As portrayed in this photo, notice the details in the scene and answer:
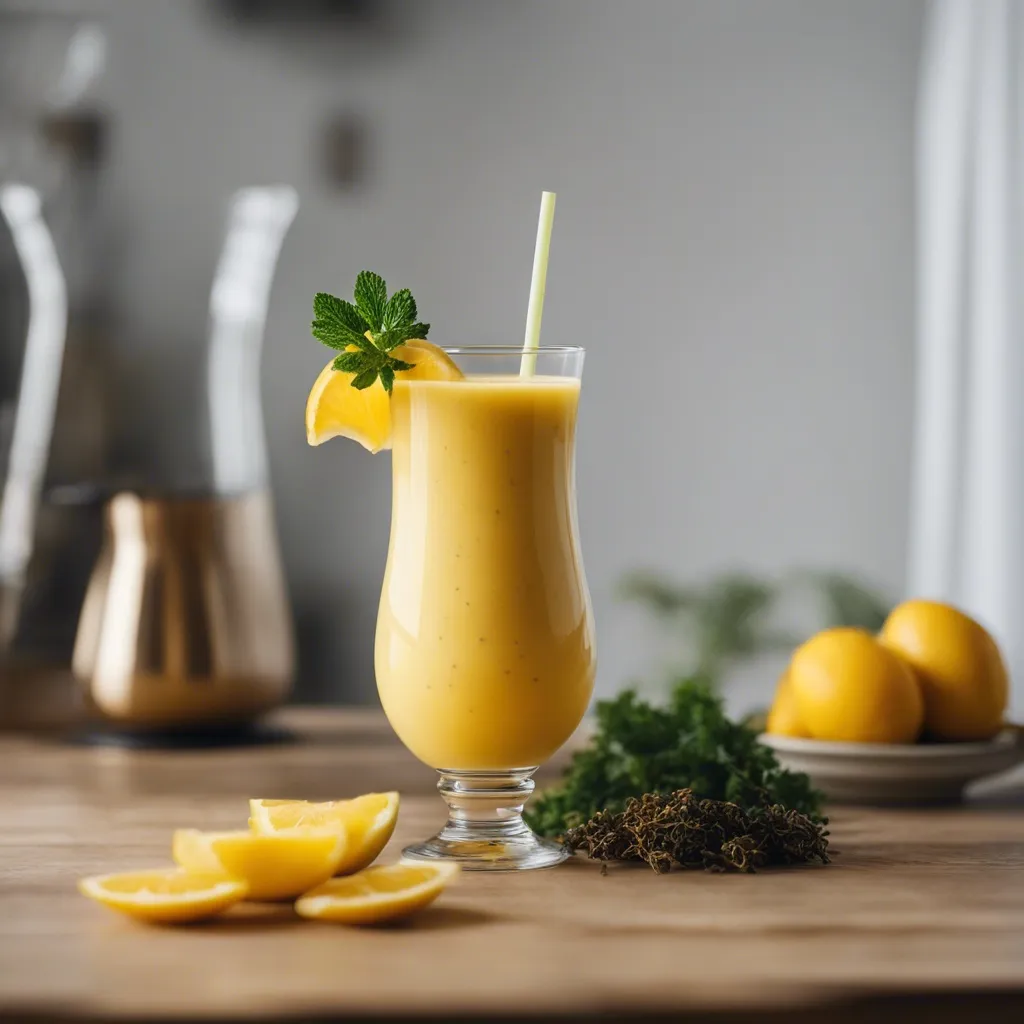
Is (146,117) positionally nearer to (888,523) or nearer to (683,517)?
(683,517)

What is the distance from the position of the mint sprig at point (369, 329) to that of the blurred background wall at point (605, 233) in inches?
70.0

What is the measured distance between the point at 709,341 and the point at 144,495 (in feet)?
5.32

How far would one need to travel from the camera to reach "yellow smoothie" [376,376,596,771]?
1.09m

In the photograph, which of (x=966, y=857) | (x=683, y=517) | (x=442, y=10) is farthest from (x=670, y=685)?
(x=966, y=857)

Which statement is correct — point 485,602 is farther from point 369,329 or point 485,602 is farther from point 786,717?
point 786,717

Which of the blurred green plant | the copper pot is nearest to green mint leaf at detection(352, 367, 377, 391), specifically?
the copper pot

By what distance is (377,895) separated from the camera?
2.99 feet

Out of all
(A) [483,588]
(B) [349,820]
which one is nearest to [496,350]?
(A) [483,588]

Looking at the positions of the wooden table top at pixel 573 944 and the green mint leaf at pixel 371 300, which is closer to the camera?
the wooden table top at pixel 573 944

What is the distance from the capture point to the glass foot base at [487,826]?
3.60 ft

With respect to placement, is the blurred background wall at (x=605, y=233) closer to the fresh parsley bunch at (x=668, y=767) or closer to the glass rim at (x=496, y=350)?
the fresh parsley bunch at (x=668, y=767)

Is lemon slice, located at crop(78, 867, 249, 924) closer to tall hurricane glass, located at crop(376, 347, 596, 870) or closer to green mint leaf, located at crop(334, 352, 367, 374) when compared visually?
tall hurricane glass, located at crop(376, 347, 596, 870)

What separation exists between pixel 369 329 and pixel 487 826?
1.29 feet

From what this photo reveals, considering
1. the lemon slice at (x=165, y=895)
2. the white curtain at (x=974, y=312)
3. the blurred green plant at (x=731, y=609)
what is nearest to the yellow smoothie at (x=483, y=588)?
the lemon slice at (x=165, y=895)
